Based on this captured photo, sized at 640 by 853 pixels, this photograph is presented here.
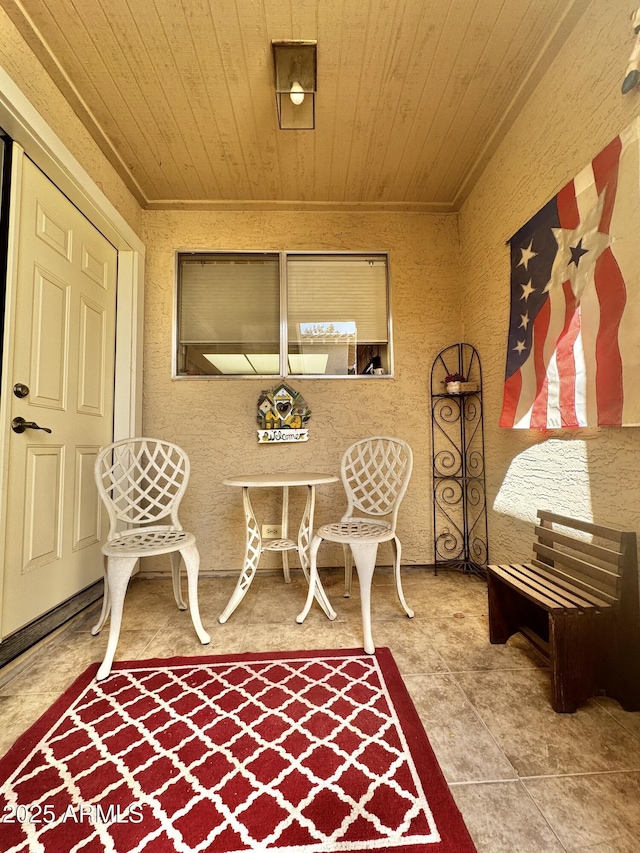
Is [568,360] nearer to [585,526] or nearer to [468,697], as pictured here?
[585,526]

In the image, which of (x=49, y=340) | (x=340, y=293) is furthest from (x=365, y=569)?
(x=340, y=293)

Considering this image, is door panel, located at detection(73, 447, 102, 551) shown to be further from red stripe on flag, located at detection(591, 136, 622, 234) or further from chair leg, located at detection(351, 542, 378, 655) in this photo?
red stripe on flag, located at detection(591, 136, 622, 234)

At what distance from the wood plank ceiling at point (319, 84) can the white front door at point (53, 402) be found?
Answer: 1.98 feet

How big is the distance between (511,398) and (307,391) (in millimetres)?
1384

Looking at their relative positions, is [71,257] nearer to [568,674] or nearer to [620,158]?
[620,158]

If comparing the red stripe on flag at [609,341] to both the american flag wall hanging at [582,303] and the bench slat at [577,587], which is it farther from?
the bench slat at [577,587]

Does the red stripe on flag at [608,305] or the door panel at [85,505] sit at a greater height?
the red stripe on flag at [608,305]

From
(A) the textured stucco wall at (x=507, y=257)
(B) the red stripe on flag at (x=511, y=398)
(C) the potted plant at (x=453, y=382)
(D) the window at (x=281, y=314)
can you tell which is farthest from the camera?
(D) the window at (x=281, y=314)

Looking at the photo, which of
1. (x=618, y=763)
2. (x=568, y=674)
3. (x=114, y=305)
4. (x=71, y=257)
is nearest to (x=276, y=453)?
(x=114, y=305)

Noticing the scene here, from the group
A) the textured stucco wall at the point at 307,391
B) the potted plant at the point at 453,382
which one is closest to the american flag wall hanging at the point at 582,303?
the potted plant at the point at 453,382

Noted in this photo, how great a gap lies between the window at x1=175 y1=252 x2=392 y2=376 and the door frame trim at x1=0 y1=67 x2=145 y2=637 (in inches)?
12.8

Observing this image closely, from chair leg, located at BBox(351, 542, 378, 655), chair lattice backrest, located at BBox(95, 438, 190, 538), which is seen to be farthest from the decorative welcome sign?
chair leg, located at BBox(351, 542, 378, 655)

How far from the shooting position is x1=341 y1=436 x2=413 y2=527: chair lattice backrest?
2.02 meters

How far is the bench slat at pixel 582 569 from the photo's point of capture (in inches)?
49.8
